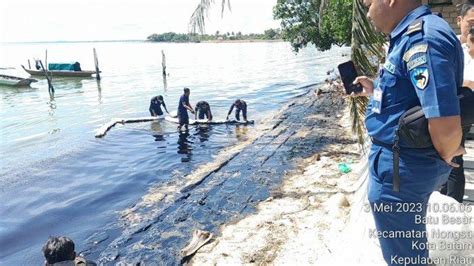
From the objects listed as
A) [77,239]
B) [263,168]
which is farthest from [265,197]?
[77,239]

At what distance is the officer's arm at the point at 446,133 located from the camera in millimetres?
1685

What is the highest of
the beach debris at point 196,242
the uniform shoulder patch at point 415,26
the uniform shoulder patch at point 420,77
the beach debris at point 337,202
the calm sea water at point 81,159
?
the uniform shoulder patch at point 415,26

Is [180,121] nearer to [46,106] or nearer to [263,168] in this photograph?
[263,168]

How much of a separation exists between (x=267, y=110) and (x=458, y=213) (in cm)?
1847

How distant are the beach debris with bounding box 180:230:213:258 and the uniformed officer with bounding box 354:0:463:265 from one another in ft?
12.9

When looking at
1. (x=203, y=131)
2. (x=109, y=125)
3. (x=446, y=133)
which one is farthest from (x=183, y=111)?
(x=446, y=133)

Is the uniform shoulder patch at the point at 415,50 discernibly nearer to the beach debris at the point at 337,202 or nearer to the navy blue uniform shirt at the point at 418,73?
the navy blue uniform shirt at the point at 418,73

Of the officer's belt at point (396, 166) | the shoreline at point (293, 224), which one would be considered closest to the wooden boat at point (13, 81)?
the shoreline at point (293, 224)

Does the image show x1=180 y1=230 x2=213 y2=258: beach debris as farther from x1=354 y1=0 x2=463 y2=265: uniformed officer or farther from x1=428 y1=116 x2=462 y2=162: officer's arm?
x1=428 y1=116 x2=462 y2=162: officer's arm

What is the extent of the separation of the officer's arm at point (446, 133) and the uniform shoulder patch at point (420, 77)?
154 mm

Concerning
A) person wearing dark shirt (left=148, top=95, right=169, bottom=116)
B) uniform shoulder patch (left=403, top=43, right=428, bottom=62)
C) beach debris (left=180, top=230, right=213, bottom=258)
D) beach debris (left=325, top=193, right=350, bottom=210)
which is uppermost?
uniform shoulder patch (left=403, top=43, right=428, bottom=62)

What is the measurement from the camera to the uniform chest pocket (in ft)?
6.12

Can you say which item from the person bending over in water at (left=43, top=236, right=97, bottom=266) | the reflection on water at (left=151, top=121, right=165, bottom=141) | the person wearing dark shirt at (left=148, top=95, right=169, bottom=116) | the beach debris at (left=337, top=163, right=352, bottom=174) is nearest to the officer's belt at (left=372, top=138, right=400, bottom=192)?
the person bending over in water at (left=43, top=236, right=97, bottom=266)

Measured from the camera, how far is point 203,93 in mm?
29391
